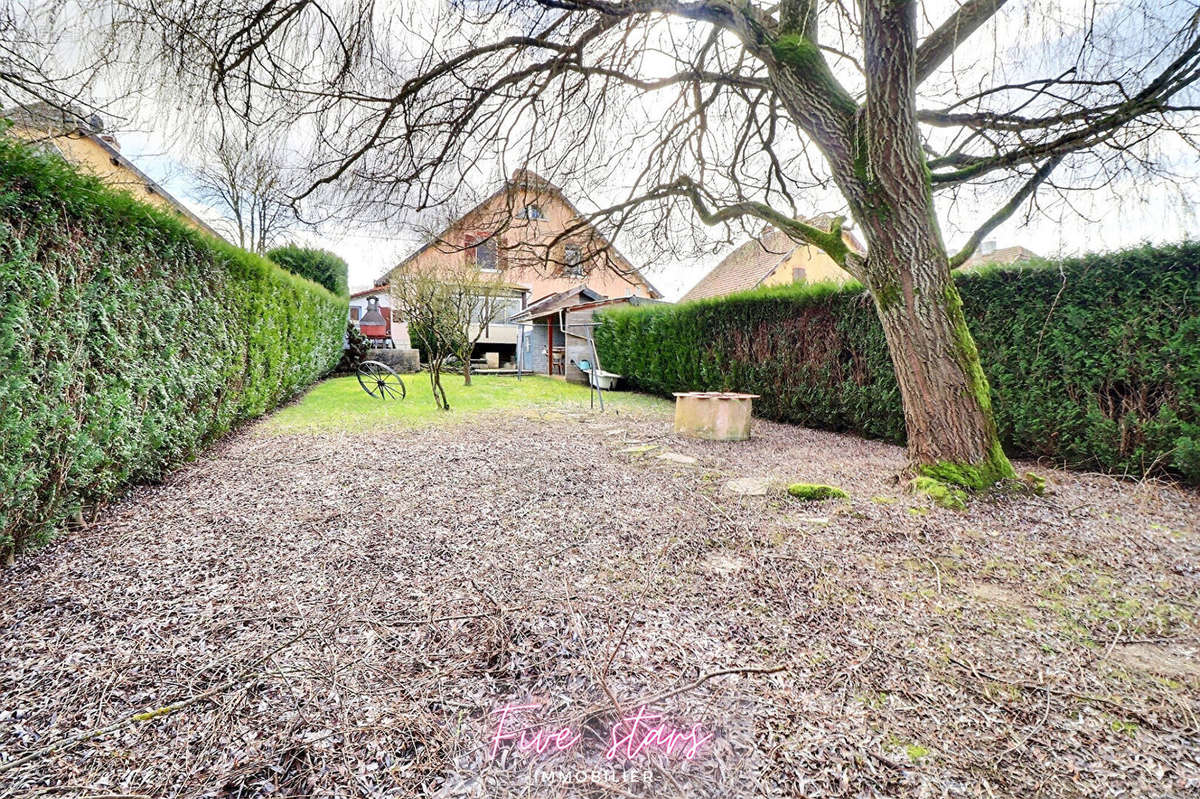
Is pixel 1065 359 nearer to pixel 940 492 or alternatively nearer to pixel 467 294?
pixel 940 492

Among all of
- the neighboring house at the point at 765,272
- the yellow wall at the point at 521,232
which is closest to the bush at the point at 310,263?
the yellow wall at the point at 521,232

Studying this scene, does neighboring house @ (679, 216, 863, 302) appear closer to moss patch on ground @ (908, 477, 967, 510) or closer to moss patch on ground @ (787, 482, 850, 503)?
moss patch on ground @ (908, 477, 967, 510)

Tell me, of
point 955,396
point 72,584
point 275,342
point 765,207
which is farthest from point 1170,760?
point 275,342

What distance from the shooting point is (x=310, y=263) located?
14.1m

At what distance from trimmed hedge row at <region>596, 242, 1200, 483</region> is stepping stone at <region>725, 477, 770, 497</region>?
283cm

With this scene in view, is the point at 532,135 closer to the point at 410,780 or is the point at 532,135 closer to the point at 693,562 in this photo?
the point at 693,562

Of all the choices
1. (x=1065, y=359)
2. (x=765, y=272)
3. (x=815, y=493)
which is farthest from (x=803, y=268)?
(x=815, y=493)

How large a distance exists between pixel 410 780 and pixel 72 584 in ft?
6.60

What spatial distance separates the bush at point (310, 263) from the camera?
1399 cm

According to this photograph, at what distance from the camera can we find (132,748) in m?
1.25

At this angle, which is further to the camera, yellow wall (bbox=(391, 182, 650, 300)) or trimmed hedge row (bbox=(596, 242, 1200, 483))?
yellow wall (bbox=(391, 182, 650, 300))

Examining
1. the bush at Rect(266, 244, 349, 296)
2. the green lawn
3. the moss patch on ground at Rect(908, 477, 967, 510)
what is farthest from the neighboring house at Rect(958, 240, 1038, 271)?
the bush at Rect(266, 244, 349, 296)

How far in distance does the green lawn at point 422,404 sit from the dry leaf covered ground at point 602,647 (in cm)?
324

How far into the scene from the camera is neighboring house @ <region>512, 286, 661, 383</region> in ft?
46.3
